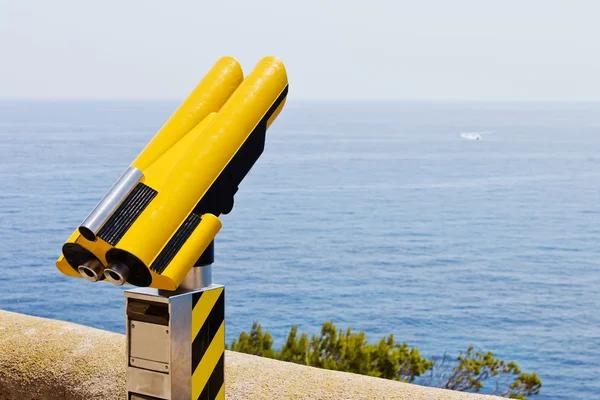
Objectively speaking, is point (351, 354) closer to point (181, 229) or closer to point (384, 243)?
point (181, 229)

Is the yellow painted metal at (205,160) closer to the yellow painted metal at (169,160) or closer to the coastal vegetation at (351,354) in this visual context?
the yellow painted metal at (169,160)

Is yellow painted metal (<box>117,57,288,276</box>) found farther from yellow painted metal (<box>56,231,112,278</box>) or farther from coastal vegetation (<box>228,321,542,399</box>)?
coastal vegetation (<box>228,321,542,399</box>)

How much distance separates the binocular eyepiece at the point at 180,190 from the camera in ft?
5.94

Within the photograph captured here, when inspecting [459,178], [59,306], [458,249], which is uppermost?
[459,178]

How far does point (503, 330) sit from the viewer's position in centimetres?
3083

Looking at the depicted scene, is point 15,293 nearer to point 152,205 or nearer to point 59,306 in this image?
point 59,306

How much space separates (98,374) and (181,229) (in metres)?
1.11

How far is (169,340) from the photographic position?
198 centimetres

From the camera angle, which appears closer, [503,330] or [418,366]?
[418,366]

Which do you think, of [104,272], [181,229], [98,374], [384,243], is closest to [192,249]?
[181,229]

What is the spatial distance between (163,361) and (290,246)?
38.2m

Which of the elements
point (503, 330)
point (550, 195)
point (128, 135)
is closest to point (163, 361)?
point (503, 330)

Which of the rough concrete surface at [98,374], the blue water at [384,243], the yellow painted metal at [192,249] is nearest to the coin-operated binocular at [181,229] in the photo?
the yellow painted metal at [192,249]

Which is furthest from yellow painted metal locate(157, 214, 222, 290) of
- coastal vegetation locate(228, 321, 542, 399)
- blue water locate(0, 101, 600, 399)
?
blue water locate(0, 101, 600, 399)
